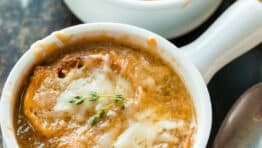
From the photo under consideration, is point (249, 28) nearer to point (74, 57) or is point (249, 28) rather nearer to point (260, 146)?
point (260, 146)

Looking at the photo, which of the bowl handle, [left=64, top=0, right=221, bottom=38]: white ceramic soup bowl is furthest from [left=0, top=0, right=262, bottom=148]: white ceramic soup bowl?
[left=64, top=0, right=221, bottom=38]: white ceramic soup bowl

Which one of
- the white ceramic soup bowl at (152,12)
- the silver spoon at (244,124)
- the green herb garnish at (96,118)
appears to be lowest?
the silver spoon at (244,124)

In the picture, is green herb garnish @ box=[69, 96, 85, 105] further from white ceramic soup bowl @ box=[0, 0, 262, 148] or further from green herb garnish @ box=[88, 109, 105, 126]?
white ceramic soup bowl @ box=[0, 0, 262, 148]

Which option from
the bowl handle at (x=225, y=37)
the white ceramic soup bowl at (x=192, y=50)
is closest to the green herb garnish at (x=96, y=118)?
the white ceramic soup bowl at (x=192, y=50)

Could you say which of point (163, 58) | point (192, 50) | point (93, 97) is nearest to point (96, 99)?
point (93, 97)

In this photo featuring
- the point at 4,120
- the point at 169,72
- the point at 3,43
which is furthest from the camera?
the point at 3,43

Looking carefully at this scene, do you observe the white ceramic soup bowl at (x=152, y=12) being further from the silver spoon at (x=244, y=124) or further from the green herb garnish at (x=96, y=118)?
the green herb garnish at (x=96, y=118)

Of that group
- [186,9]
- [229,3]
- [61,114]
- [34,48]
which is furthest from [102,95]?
[229,3]
